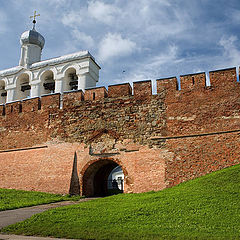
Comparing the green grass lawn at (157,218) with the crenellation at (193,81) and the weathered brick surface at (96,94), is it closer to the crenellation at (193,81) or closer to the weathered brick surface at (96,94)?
the crenellation at (193,81)

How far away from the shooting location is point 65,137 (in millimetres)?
11258

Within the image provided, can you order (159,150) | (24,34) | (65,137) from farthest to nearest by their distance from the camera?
(24,34), (65,137), (159,150)

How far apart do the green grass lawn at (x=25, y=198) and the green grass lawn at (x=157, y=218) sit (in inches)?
76.6

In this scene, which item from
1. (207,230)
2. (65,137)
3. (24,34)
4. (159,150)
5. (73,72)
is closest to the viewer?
(207,230)

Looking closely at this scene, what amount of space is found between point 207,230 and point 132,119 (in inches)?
244

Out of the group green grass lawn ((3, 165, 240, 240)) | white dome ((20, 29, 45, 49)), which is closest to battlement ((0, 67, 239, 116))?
green grass lawn ((3, 165, 240, 240))

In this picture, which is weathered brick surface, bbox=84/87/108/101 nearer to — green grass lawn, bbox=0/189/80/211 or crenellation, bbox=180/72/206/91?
crenellation, bbox=180/72/206/91

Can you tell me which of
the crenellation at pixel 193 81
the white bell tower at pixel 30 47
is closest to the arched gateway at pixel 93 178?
the crenellation at pixel 193 81

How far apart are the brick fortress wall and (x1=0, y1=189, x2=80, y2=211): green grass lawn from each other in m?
0.80

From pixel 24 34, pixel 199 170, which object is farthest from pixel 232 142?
pixel 24 34

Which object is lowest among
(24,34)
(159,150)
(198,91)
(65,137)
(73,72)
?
(159,150)

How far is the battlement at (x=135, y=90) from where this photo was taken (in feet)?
32.3

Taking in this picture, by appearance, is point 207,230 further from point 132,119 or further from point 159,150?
point 132,119

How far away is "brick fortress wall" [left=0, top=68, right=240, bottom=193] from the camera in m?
9.32
